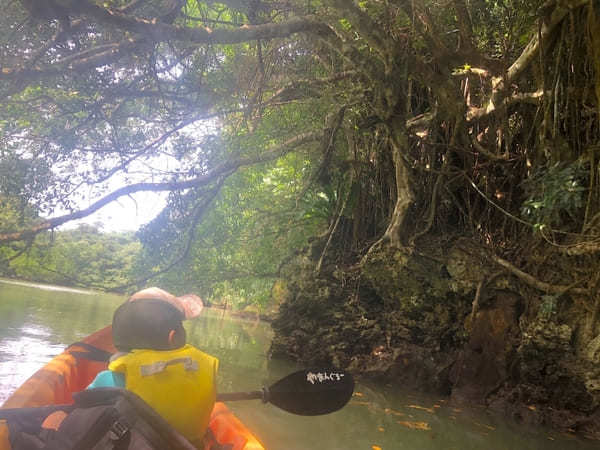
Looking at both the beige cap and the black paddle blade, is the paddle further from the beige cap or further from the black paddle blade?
the beige cap

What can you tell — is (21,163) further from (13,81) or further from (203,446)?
(203,446)

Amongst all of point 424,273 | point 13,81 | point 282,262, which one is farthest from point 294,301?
point 13,81

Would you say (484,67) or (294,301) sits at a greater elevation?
(484,67)

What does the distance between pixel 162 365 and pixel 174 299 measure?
0.29 metres

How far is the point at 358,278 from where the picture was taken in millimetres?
5836

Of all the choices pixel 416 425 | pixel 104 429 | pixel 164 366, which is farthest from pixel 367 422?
pixel 104 429

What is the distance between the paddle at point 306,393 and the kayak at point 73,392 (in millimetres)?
247

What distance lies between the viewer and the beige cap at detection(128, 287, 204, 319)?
5.19 feet

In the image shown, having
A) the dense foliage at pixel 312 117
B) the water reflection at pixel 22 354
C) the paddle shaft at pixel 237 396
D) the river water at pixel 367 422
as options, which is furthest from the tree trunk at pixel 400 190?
the water reflection at pixel 22 354

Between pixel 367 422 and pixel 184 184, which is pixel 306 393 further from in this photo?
pixel 184 184

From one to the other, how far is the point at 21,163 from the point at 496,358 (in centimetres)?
601

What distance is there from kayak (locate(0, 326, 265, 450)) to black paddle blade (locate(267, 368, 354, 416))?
311 millimetres

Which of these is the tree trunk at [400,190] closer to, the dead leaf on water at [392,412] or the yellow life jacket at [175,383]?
the dead leaf on water at [392,412]

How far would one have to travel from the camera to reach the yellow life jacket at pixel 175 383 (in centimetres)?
142
